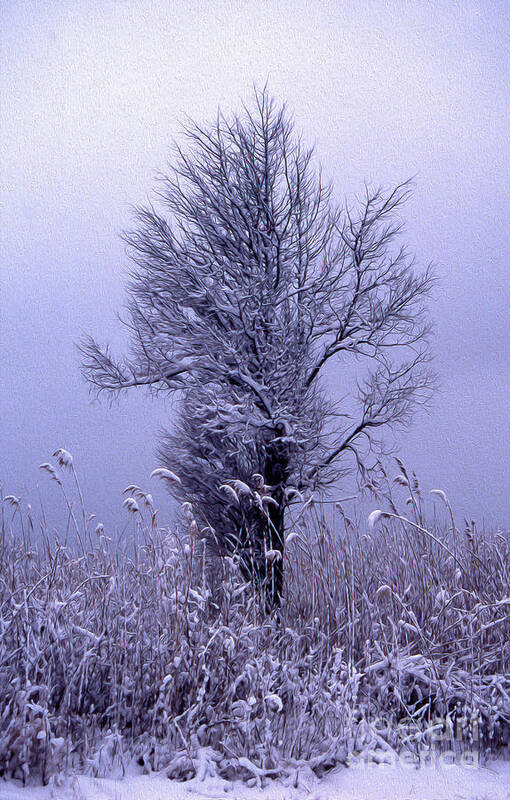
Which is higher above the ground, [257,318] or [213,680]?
[257,318]

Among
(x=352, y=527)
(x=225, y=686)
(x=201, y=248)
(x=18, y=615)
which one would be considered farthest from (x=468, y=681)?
(x=201, y=248)

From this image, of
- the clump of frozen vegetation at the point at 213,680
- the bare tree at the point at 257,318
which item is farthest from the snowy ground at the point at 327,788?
the bare tree at the point at 257,318

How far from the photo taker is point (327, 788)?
140 inches

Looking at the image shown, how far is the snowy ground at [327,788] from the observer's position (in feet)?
10.9

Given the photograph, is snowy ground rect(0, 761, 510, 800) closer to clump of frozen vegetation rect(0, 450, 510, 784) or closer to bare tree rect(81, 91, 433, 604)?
clump of frozen vegetation rect(0, 450, 510, 784)

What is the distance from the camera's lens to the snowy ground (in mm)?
3318

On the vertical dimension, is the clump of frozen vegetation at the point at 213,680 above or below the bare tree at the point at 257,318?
below

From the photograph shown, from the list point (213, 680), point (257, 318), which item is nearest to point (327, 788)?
point (213, 680)

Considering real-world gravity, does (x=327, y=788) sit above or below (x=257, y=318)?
below

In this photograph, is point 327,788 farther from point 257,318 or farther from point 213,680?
point 257,318

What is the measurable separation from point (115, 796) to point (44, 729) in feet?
1.63

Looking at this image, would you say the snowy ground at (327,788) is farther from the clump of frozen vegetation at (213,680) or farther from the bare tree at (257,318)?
the bare tree at (257,318)

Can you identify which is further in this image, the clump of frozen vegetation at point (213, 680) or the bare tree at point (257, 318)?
the bare tree at point (257, 318)

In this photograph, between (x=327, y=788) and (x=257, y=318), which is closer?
(x=327, y=788)
